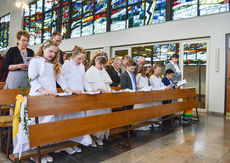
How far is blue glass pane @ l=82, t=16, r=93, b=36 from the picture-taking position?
9312mm

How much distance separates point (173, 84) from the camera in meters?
4.59

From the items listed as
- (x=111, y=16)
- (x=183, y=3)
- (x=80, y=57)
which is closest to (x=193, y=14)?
(x=183, y=3)

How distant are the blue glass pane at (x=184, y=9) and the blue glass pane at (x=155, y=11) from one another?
41 cm

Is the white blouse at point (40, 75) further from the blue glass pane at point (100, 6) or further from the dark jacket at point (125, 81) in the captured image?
the blue glass pane at point (100, 6)

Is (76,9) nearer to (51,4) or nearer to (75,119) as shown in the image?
(51,4)

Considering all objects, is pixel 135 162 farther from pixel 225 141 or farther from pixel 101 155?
pixel 225 141

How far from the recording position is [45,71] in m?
2.20

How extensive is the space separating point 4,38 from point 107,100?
14922mm

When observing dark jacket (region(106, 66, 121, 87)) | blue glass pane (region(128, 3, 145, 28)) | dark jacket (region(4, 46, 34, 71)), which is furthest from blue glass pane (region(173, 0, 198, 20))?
dark jacket (region(4, 46, 34, 71))

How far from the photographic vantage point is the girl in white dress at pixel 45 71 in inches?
83.4

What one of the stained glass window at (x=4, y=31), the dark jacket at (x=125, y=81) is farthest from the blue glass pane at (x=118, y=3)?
the stained glass window at (x=4, y=31)

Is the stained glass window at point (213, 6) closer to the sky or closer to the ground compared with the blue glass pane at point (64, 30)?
closer to the ground

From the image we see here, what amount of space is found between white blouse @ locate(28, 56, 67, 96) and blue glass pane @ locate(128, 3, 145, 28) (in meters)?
5.81

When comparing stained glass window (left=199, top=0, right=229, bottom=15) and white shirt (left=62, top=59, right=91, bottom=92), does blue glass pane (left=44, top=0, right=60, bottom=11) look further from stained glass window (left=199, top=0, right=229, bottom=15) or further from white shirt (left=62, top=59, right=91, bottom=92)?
white shirt (left=62, top=59, right=91, bottom=92)
